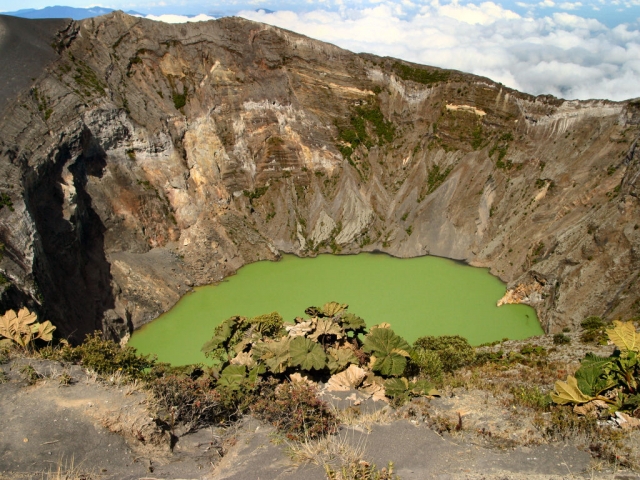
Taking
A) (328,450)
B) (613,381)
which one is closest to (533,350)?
(613,381)

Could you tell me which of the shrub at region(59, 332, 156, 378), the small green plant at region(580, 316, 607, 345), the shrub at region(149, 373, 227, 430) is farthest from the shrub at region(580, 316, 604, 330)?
the shrub at region(59, 332, 156, 378)

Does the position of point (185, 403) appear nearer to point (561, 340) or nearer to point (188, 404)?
point (188, 404)

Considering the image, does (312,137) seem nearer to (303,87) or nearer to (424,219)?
(303,87)

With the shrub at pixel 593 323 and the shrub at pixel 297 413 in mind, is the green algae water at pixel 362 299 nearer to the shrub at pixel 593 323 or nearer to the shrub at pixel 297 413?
the shrub at pixel 593 323

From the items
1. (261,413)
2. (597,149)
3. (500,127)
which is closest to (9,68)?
(261,413)

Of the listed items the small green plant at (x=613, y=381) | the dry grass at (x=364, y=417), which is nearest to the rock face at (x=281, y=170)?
the small green plant at (x=613, y=381)

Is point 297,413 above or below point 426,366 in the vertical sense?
above

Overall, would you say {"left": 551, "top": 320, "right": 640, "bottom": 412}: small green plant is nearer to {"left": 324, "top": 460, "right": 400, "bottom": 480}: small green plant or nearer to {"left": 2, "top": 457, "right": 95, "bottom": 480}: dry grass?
{"left": 324, "top": 460, "right": 400, "bottom": 480}: small green plant
